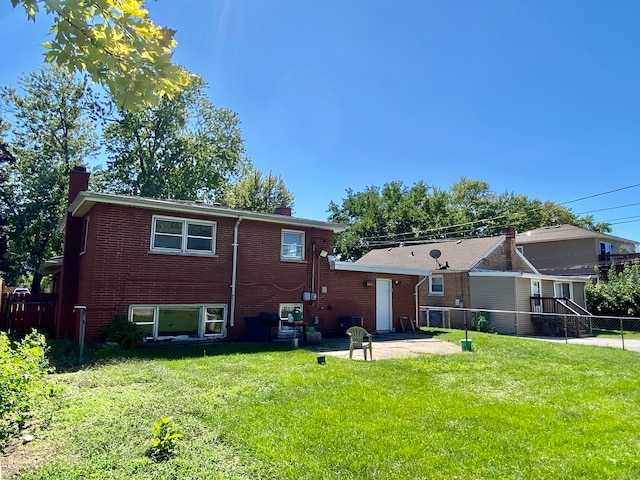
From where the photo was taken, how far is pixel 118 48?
8.95 ft

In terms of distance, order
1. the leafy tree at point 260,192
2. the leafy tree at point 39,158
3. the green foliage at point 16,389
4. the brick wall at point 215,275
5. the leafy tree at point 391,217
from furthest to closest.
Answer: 1. the leafy tree at point 391,217
2. the leafy tree at point 260,192
3. the leafy tree at point 39,158
4. the brick wall at point 215,275
5. the green foliage at point 16,389

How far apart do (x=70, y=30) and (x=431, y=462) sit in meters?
4.57

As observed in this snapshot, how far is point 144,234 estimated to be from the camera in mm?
12641

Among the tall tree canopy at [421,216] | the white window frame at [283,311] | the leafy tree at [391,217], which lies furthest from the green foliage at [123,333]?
the leafy tree at [391,217]

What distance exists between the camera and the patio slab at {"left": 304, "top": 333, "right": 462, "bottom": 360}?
11.5m

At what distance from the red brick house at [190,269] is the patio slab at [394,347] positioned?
6.04 ft

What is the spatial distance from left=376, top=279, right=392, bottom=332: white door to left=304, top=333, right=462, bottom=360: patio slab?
1057mm

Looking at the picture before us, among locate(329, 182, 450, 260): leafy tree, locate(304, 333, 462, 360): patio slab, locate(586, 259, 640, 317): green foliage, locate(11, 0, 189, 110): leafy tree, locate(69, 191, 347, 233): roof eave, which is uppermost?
locate(329, 182, 450, 260): leafy tree

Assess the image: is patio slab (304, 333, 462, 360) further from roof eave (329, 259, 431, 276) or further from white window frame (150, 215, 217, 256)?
white window frame (150, 215, 217, 256)

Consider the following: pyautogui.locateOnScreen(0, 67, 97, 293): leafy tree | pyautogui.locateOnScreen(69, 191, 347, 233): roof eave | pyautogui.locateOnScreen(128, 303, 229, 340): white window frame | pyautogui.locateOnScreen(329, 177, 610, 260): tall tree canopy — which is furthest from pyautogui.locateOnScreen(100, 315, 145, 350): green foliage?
pyautogui.locateOnScreen(329, 177, 610, 260): tall tree canopy

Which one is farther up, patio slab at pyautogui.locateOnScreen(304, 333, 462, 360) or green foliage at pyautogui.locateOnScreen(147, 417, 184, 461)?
green foliage at pyautogui.locateOnScreen(147, 417, 184, 461)

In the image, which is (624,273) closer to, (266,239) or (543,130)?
(543,130)

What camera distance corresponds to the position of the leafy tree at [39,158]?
25438 millimetres

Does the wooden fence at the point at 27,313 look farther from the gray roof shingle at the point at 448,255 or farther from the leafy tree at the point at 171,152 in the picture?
the leafy tree at the point at 171,152
